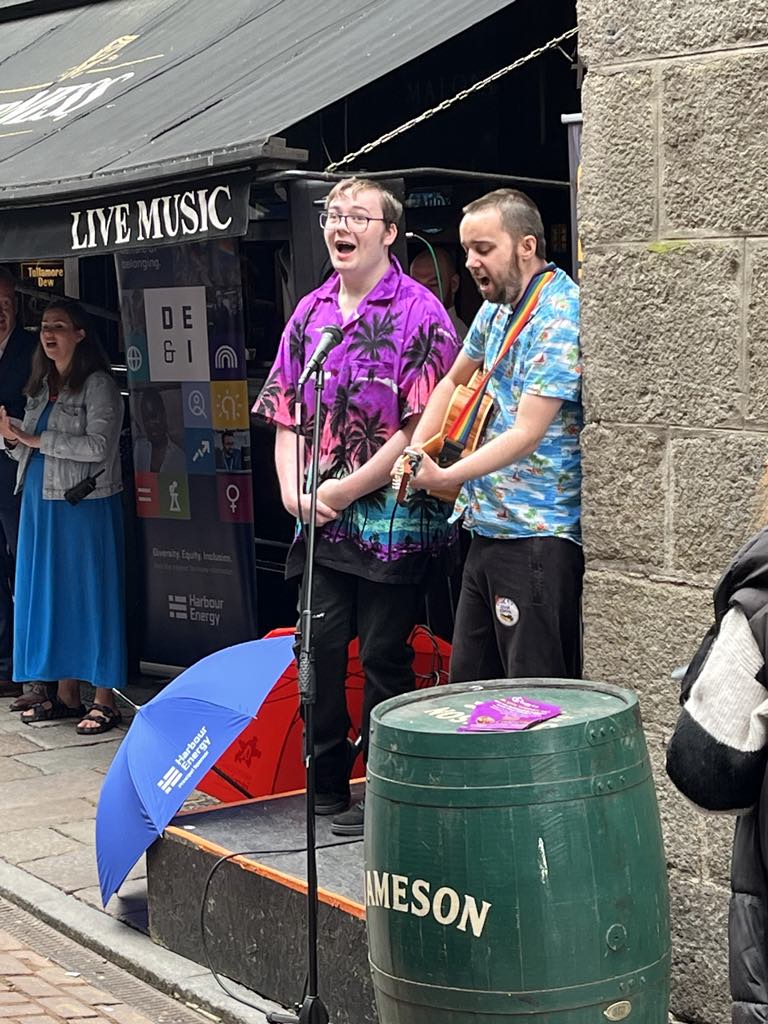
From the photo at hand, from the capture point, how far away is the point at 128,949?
540cm

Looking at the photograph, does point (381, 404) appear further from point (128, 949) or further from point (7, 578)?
point (7, 578)

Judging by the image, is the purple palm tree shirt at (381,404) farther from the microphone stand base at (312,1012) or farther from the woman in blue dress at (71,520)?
the woman in blue dress at (71,520)

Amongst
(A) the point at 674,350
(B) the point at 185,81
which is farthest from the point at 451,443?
(B) the point at 185,81

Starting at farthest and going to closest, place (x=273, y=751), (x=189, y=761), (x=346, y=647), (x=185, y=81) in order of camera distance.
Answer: (x=185, y=81), (x=273, y=751), (x=346, y=647), (x=189, y=761)

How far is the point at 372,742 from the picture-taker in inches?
143

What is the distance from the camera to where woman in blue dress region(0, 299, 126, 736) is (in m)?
8.02

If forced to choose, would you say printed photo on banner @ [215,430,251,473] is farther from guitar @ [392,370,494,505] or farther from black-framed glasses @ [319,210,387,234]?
guitar @ [392,370,494,505]

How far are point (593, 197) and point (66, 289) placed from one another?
5.46 meters

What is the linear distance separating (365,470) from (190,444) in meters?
3.21

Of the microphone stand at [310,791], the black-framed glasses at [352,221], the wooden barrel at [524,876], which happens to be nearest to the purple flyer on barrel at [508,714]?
the wooden barrel at [524,876]

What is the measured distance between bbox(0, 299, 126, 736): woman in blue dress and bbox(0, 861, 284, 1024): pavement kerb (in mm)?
2030

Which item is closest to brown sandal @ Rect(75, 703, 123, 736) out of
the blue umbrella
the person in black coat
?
the blue umbrella

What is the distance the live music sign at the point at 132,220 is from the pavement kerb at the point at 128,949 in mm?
2288

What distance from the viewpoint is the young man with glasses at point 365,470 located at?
5.41 metres
